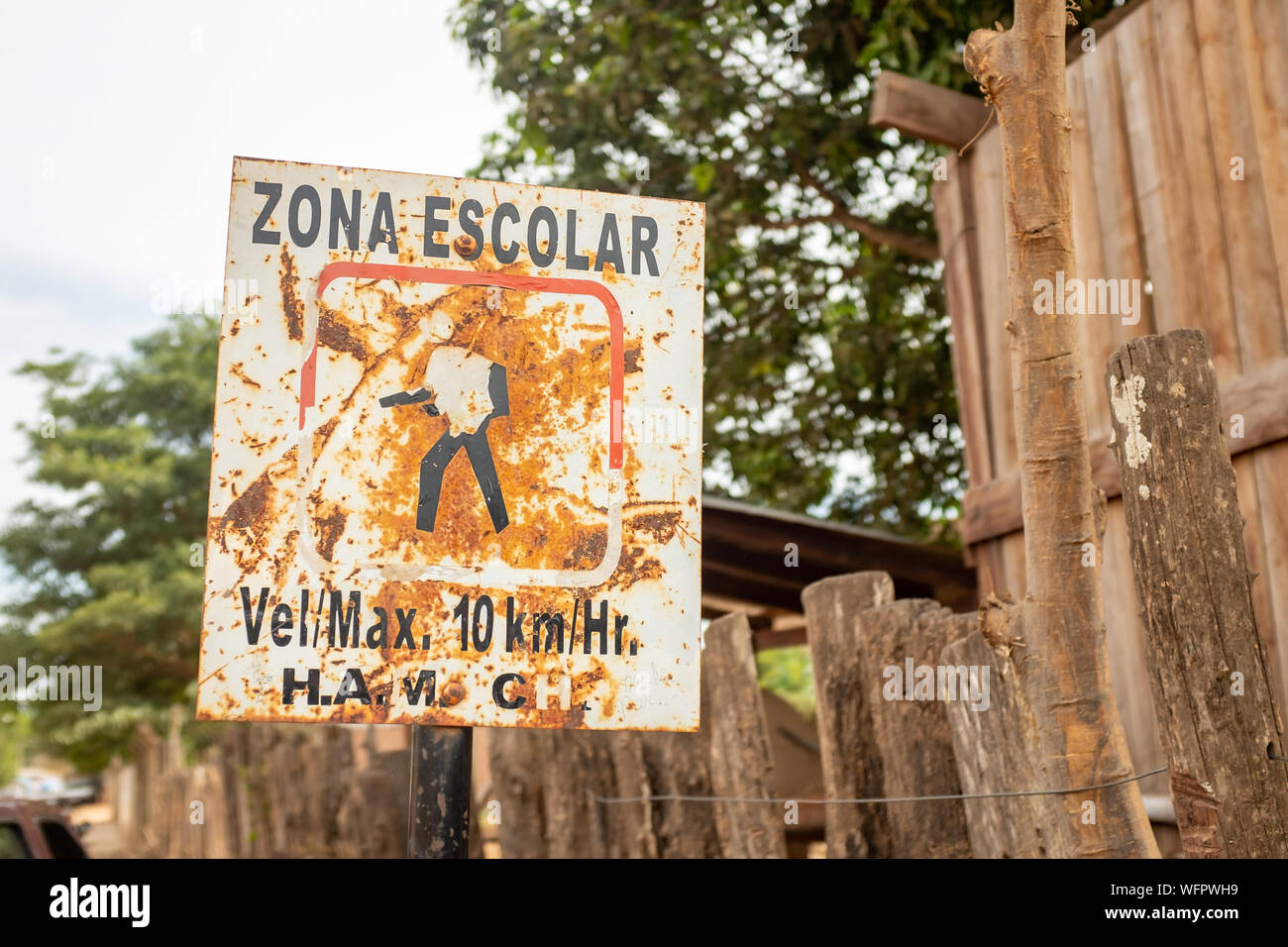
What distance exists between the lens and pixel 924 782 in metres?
3.46

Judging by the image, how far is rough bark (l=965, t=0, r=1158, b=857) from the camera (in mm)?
2424

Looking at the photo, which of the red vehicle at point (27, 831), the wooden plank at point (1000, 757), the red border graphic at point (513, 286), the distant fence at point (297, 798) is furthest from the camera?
the distant fence at point (297, 798)

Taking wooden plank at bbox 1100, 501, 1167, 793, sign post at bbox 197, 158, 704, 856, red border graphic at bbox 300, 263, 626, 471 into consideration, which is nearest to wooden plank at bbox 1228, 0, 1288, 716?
wooden plank at bbox 1100, 501, 1167, 793

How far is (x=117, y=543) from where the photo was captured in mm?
21219

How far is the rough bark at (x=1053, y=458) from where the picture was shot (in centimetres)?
242

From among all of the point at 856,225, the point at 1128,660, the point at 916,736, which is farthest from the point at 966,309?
the point at 916,736

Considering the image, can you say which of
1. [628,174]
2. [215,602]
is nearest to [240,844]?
[628,174]

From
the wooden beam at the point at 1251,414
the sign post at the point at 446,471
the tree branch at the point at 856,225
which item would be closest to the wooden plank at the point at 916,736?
the wooden beam at the point at 1251,414

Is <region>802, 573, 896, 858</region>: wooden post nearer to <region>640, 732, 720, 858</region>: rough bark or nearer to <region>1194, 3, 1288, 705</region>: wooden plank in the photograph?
<region>640, 732, 720, 858</region>: rough bark

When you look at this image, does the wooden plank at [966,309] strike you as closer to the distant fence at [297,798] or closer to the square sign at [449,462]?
the distant fence at [297,798]

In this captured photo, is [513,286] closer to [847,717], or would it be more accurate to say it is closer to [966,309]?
[847,717]

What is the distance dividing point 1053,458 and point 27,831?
16.7 ft

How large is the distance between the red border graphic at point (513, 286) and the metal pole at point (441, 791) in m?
0.61
